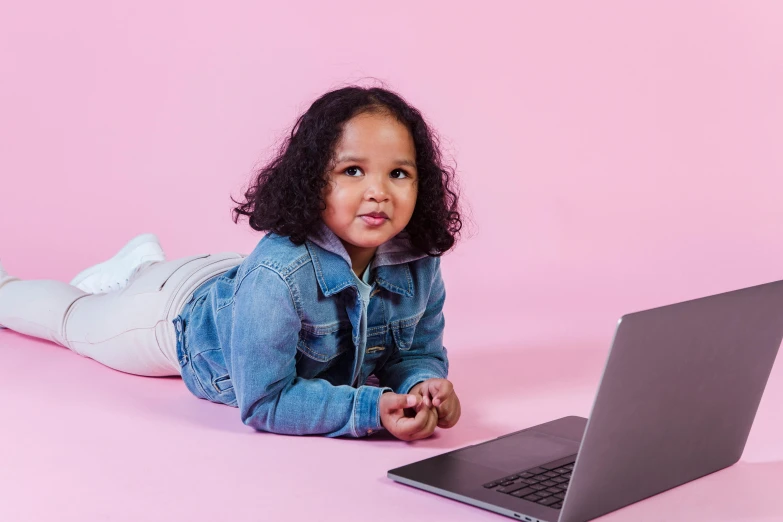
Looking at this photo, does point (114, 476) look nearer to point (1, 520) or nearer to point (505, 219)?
point (1, 520)

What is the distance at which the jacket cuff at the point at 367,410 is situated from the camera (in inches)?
68.5

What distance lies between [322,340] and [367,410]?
15cm

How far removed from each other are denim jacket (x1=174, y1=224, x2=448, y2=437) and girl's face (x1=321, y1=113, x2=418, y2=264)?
0.05m

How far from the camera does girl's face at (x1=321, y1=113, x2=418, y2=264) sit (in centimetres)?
176

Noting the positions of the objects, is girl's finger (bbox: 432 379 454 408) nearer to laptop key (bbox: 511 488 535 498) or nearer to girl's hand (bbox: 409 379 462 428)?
girl's hand (bbox: 409 379 462 428)

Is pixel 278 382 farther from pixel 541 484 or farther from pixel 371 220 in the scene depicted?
pixel 541 484

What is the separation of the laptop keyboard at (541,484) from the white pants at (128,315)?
2.68 feet

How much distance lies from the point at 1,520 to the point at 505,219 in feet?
6.41

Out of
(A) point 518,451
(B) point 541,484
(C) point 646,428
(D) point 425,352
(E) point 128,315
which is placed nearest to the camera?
(C) point 646,428

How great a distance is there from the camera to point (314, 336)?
1.80 m

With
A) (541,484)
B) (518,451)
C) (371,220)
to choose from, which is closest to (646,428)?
(541,484)

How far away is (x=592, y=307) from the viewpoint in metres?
2.80

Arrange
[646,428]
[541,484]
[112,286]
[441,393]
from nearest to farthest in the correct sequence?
[646,428]
[541,484]
[441,393]
[112,286]

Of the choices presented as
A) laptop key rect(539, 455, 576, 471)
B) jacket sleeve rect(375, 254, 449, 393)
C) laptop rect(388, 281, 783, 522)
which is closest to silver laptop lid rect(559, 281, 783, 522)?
laptop rect(388, 281, 783, 522)
